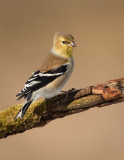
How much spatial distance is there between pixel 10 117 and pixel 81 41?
5705 mm

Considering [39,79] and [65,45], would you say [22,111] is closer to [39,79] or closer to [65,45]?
[39,79]

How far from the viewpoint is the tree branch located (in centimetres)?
475

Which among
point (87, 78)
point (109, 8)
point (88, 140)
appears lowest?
point (88, 140)

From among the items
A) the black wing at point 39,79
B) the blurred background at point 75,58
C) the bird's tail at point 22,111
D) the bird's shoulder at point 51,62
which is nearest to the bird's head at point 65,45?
the bird's shoulder at point 51,62

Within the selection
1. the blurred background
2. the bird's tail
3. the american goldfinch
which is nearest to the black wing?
the american goldfinch

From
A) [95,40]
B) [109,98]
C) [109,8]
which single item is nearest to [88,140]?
[95,40]

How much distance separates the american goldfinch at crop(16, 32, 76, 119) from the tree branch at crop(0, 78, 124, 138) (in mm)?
130

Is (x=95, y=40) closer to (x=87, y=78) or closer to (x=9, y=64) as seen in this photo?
(x=87, y=78)

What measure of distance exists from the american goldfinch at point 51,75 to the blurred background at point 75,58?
2872 mm

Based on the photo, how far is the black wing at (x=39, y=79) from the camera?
484cm

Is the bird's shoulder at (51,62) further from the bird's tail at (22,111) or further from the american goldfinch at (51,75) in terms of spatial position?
the bird's tail at (22,111)

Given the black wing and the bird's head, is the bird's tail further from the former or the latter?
the bird's head

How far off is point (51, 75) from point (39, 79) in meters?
0.18

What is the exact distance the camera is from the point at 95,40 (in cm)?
1043
